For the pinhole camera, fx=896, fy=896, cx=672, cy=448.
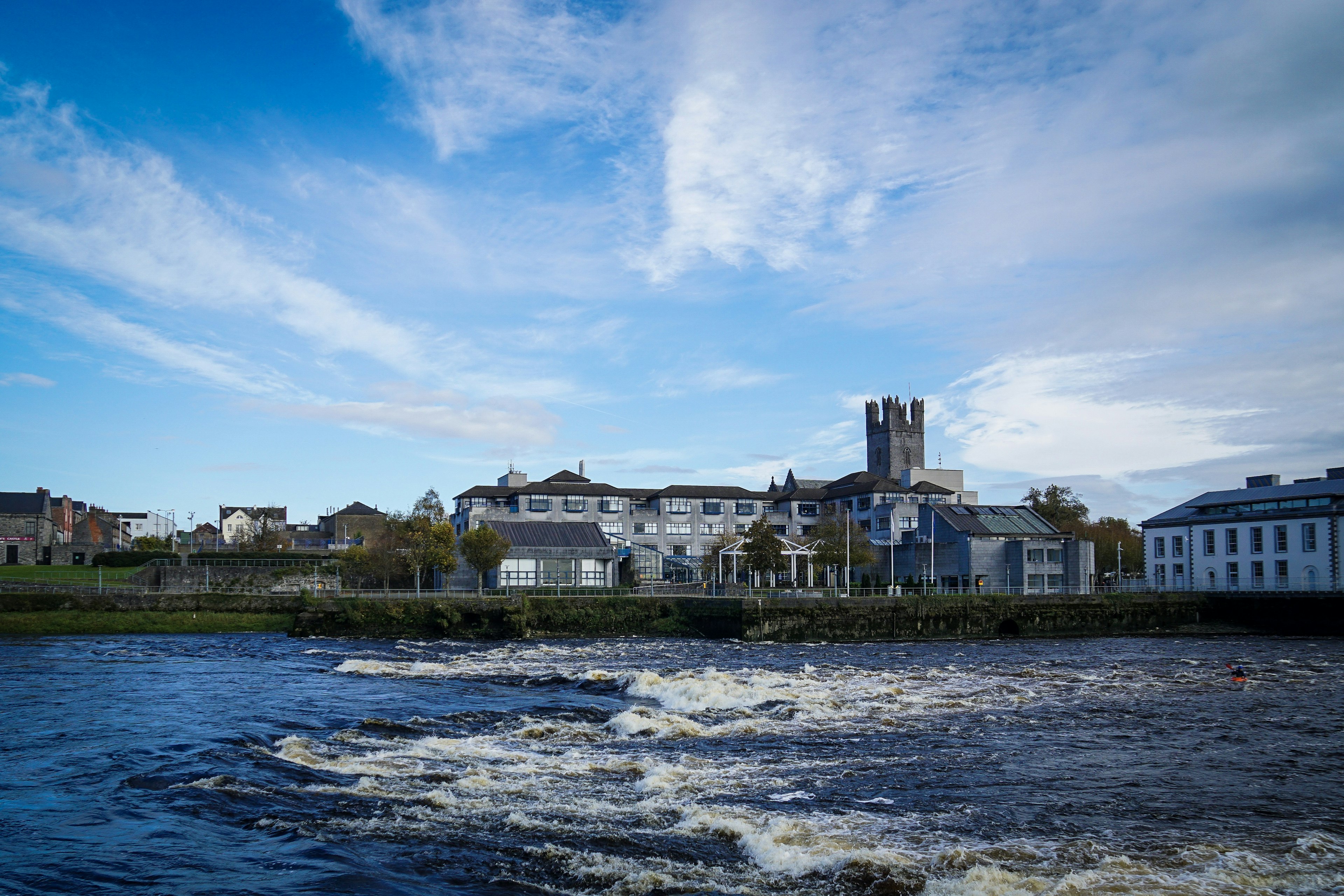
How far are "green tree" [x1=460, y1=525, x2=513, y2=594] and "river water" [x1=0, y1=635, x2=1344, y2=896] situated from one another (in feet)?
101

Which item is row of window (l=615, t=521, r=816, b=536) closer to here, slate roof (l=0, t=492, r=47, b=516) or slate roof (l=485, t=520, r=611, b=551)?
slate roof (l=485, t=520, r=611, b=551)

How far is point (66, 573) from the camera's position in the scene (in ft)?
234

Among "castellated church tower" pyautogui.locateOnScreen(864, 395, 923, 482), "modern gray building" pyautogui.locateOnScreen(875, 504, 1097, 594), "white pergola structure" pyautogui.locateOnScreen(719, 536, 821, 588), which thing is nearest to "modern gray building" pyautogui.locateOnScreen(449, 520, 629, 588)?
"white pergola structure" pyautogui.locateOnScreen(719, 536, 821, 588)

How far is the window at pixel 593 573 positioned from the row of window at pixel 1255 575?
48.0m

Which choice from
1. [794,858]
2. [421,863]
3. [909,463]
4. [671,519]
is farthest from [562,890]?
[909,463]

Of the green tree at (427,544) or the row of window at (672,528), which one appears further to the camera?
the row of window at (672,528)

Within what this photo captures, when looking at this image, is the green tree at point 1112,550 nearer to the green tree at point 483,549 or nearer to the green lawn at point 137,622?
the green tree at point 483,549

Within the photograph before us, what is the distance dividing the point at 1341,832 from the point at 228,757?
776 inches

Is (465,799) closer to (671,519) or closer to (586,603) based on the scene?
(586,603)

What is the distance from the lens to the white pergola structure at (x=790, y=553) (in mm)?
64125

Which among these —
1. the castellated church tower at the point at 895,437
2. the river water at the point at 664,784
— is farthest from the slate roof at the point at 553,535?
the castellated church tower at the point at 895,437

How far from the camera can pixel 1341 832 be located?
542 inches

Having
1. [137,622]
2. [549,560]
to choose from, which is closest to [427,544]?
[549,560]

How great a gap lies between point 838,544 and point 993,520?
15.3 m
